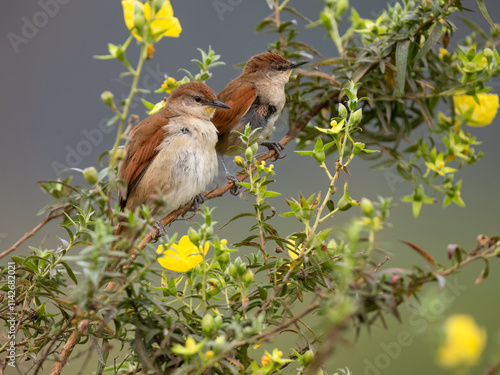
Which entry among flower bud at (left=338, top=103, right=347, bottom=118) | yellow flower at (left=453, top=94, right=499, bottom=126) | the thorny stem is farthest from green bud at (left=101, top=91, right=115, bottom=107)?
yellow flower at (left=453, top=94, right=499, bottom=126)

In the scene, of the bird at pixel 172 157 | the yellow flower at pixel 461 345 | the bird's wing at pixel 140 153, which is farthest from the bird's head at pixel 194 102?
the yellow flower at pixel 461 345

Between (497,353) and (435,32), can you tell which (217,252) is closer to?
(497,353)

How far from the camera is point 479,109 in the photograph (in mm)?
1895

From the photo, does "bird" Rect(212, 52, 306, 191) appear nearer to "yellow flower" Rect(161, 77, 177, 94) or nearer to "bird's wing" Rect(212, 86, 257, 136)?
"bird's wing" Rect(212, 86, 257, 136)

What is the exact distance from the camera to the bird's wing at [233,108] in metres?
2.49

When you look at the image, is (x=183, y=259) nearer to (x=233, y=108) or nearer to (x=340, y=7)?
(x=340, y=7)

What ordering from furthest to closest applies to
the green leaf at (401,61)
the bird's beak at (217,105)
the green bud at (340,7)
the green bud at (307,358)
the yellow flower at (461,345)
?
1. the bird's beak at (217,105)
2. the green bud at (340,7)
3. the green leaf at (401,61)
4. the green bud at (307,358)
5. the yellow flower at (461,345)

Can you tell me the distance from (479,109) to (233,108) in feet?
3.35

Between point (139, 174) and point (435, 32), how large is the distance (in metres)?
1.12

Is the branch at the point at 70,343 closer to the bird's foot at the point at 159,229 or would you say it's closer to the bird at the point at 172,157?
the bird's foot at the point at 159,229

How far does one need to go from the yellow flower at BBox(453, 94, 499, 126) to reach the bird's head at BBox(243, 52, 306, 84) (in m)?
0.79

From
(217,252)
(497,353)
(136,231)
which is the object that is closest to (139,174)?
(217,252)

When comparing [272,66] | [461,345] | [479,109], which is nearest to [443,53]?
[479,109]

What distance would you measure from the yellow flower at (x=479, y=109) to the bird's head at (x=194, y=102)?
852mm
